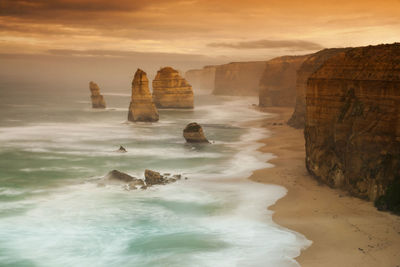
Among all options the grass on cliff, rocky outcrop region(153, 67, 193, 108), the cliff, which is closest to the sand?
the grass on cliff

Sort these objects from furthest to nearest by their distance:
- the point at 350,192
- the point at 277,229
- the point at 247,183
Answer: the point at 247,183, the point at 350,192, the point at 277,229

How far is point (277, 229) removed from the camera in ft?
60.6

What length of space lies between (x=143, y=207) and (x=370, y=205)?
11.0 metres

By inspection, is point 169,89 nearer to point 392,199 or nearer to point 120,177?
point 120,177

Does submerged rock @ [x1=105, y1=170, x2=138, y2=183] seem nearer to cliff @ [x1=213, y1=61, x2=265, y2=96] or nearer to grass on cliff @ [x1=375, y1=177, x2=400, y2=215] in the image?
grass on cliff @ [x1=375, y1=177, x2=400, y2=215]

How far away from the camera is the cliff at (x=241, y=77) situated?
15538 centimetres

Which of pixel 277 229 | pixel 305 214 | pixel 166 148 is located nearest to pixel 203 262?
pixel 277 229

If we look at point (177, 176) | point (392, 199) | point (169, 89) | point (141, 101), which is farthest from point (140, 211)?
point (169, 89)

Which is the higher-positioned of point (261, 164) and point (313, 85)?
point (313, 85)

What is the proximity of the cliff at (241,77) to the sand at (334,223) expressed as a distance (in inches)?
5122

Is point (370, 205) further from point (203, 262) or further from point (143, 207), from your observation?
point (143, 207)

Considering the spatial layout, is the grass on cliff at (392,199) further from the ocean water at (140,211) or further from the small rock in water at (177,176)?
the small rock in water at (177,176)

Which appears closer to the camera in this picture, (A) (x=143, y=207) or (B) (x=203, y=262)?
(B) (x=203, y=262)

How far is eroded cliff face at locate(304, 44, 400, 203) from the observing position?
20094 mm
